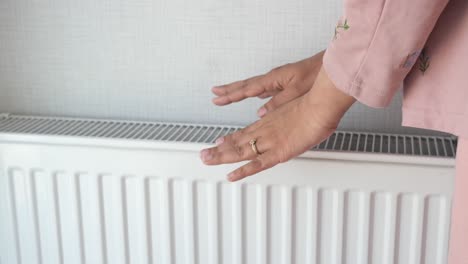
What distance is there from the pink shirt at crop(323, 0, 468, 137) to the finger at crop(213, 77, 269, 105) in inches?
10.4

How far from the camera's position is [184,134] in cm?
92

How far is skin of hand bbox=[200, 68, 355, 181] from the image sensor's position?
65 centimetres

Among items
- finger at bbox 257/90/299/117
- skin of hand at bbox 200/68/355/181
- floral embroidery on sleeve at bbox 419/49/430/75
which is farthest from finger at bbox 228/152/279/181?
floral embroidery on sleeve at bbox 419/49/430/75

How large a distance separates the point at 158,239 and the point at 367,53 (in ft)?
1.61

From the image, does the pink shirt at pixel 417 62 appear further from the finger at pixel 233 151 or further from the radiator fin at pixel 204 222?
the radiator fin at pixel 204 222

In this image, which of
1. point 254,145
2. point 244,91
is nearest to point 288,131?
point 254,145

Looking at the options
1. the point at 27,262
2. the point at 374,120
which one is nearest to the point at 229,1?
the point at 374,120

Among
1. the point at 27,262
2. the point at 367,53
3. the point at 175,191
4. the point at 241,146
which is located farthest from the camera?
the point at 27,262

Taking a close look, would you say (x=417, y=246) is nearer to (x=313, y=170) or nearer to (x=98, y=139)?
(x=313, y=170)

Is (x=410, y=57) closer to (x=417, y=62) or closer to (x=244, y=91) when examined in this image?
(x=417, y=62)

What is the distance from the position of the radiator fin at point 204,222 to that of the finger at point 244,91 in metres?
0.12

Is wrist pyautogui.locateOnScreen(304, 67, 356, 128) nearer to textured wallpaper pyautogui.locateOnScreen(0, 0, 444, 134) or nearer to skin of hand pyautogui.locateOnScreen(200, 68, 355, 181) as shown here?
skin of hand pyautogui.locateOnScreen(200, 68, 355, 181)

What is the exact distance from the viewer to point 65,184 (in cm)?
94

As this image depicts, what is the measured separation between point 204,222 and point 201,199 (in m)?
0.04
